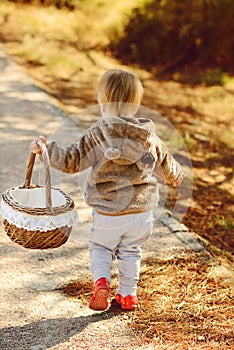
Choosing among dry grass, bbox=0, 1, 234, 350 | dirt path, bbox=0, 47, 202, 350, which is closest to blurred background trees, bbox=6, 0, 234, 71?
dry grass, bbox=0, 1, 234, 350

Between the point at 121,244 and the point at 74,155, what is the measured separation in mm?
497

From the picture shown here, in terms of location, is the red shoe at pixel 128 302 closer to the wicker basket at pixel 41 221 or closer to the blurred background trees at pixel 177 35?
the wicker basket at pixel 41 221

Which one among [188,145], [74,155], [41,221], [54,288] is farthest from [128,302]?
[188,145]

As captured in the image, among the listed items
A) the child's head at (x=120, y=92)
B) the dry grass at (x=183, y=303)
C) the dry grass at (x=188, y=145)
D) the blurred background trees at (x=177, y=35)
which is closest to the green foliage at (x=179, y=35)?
the blurred background trees at (x=177, y=35)

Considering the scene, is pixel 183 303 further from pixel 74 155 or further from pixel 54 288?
pixel 74 155

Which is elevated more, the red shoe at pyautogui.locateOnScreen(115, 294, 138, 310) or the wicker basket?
the wicker basket

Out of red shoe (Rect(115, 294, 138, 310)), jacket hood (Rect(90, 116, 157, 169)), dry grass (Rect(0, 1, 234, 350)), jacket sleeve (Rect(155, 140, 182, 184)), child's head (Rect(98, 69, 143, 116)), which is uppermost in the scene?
child's head (Rect(98, 69, 143, 116))

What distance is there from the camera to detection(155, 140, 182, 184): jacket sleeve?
3234mm

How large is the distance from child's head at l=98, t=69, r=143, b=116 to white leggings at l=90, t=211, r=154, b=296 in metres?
0.50

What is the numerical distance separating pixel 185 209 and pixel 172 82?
14.5 ft

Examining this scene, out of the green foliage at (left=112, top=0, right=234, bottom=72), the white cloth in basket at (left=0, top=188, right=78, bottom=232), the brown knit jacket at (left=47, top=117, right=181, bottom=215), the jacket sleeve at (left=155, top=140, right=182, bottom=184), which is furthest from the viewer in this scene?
the green foliage at (left=112, top=0, right=234, bottom=72)

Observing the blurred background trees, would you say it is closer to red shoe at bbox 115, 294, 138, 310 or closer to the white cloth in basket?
red shoe at bbox 115, 294, 138, 310

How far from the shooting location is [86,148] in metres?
3.14

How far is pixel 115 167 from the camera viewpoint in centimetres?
308
